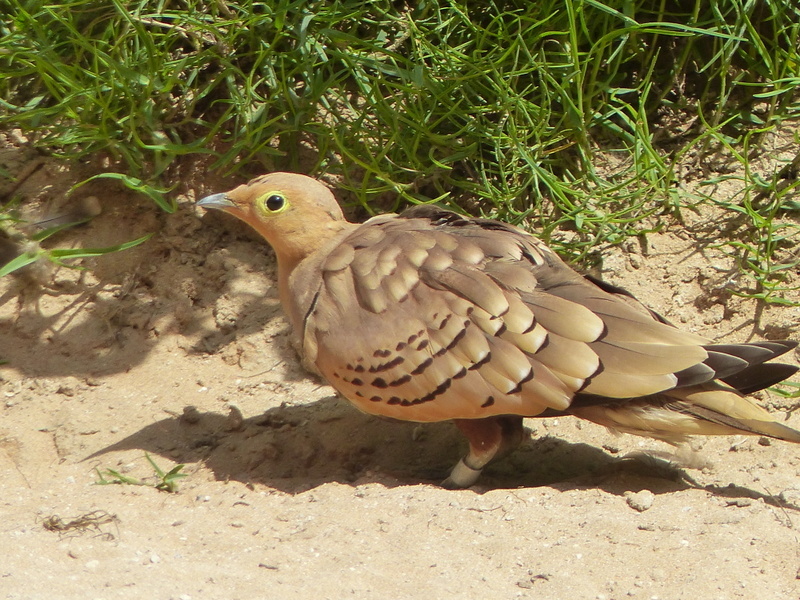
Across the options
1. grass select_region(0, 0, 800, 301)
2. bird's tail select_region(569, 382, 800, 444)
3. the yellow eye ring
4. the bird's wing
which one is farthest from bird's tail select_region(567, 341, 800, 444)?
the yellow eye ring

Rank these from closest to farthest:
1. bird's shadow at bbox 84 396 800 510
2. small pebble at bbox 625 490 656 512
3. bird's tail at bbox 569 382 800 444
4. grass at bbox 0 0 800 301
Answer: small pebble at bbox 625 490 656 512 → bird's tail at bbox 569 382 800 444 → bird's shadow at bbox 84 396 800 510 → grass at bbox 0 0 800 301

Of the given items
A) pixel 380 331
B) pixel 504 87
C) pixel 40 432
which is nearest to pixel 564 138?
pixel 504 87

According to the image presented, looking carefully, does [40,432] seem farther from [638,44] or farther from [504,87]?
[638,44]

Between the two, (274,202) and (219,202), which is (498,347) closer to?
(274,202)

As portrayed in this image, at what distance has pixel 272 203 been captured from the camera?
3715 mm

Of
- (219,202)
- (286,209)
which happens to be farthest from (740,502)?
(219,202)

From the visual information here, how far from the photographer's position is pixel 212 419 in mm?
4168

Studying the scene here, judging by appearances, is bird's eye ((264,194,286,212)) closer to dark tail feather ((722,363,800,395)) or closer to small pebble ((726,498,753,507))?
A: dark tail feather ((722,363,800,395))

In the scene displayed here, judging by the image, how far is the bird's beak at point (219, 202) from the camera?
12.3ft

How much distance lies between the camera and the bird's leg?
354 cm

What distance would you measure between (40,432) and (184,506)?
3.38 feet

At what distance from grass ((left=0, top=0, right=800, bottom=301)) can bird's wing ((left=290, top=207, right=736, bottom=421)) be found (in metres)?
0.74

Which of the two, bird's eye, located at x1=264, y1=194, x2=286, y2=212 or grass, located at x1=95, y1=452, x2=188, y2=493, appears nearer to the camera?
grass, located at x1=95, y1=452, x2=188, y2=493

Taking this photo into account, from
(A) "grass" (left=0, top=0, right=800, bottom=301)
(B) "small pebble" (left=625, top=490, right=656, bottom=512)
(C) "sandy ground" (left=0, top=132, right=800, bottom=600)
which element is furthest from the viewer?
(A) "grass" (left=0, top=0, right=800, bottom=301)
